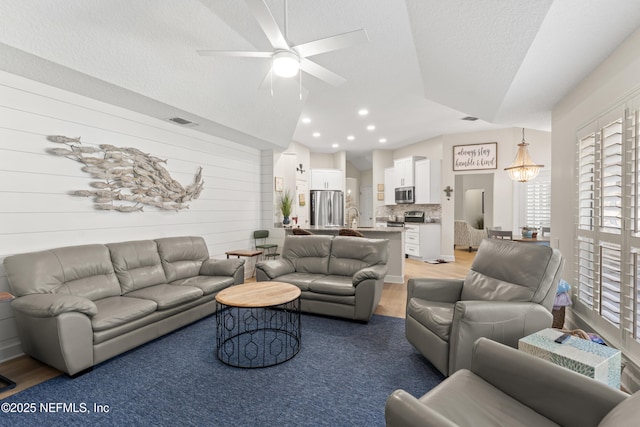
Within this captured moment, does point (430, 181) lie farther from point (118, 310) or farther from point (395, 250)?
point (118, 310)

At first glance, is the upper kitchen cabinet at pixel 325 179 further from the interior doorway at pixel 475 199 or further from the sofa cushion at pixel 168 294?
the sofa cushion at pixel 168 294

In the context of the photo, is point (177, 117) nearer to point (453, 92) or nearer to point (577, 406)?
point (453, 92)

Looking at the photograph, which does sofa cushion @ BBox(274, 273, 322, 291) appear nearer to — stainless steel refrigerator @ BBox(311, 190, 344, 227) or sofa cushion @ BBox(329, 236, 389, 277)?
sofa cushion @ BBox(329, 236, 389, 277)

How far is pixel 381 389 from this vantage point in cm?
220

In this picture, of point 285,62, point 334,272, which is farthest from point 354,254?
point 285,62

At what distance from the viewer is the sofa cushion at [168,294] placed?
303 centimetres

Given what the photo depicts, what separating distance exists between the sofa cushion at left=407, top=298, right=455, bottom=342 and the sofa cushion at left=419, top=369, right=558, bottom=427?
2.38ft

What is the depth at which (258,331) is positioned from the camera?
3275 mm

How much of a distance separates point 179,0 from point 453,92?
3290mm

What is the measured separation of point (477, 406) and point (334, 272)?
9.10 feet

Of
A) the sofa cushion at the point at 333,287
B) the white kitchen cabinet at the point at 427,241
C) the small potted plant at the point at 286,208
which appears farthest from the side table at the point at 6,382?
the white kitchen cabinet at the point at 427,241

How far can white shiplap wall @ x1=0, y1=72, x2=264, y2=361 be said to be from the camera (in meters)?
2.73

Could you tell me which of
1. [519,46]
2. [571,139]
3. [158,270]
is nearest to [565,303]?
[571,139]

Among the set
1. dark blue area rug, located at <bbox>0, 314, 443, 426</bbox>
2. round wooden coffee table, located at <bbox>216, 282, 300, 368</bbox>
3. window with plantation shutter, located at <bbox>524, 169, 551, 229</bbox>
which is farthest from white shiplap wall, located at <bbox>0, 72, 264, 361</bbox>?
window with plantation shutter, located at <bbox>524, 169, 551, 229</bbox>
